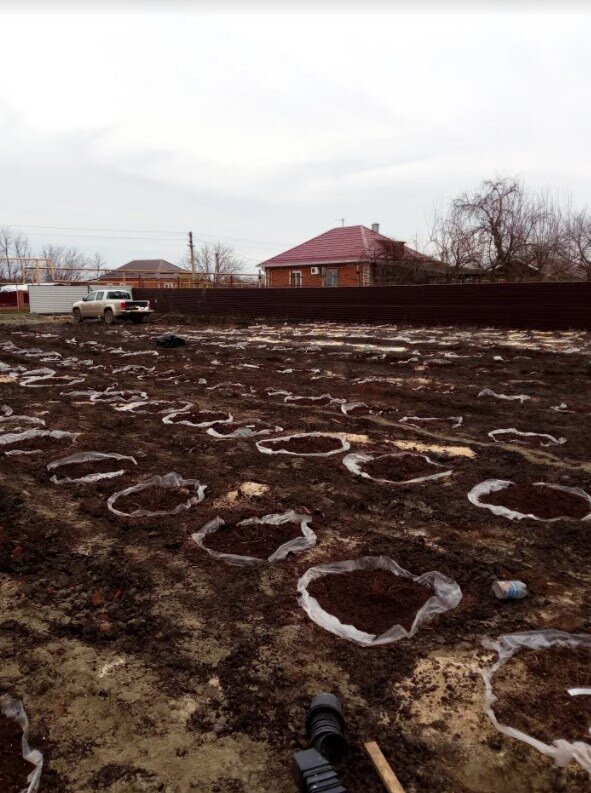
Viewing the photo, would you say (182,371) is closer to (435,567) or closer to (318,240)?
(435,567)

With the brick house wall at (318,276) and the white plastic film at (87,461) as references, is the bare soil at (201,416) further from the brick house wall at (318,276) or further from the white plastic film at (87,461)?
the brick house wall at (318,276)

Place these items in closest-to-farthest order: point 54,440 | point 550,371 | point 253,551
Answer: point 253,551 → point 54,440 → point 550,371

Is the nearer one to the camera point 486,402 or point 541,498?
point 541,498

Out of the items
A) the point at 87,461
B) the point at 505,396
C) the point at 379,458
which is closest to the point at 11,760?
the point at 87,461

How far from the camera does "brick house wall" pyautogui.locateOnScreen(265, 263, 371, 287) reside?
28.6m

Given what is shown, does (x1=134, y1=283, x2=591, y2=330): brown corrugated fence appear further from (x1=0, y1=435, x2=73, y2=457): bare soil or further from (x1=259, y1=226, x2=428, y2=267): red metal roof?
(x1=0, y1=435, x2=73, y2=457): bare soil

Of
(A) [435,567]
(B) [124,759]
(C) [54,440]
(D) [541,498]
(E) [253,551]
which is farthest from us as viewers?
(C) [54,440]

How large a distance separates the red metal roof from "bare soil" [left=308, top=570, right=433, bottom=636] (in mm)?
26450

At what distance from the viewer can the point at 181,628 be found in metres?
2.24

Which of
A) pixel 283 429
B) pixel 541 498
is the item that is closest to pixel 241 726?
pixel 541 498

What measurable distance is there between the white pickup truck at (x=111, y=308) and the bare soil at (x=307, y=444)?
1775 cm

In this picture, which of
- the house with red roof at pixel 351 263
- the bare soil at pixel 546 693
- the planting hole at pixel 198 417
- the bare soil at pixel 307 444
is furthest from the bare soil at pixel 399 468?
the house with red roof at pixel 351 263

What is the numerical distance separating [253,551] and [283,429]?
8.22ft

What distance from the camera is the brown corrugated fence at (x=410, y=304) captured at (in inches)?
642
